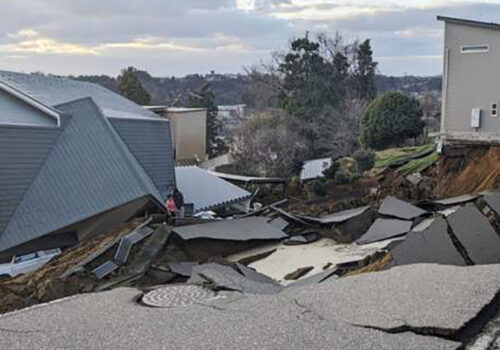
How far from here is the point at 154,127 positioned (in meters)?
22.7

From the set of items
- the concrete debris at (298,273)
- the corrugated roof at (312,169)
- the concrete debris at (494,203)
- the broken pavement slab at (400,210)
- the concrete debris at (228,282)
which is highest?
the concrete debris at (494,203)

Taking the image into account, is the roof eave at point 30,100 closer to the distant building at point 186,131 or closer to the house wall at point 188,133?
the distant building at point 186,131

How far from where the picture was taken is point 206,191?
23047mm

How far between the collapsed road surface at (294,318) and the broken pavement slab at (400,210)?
22.8ft

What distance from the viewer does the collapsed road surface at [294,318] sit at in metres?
4.98

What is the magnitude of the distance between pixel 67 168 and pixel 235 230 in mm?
6569

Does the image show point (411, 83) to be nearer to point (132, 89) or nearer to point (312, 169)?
point (132, 89)

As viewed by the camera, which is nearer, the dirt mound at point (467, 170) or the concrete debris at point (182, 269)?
the concrete debris at point (182, 269)

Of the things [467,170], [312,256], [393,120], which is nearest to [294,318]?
Answer: [312,256]

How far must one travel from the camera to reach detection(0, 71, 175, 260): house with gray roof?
16.2 metres

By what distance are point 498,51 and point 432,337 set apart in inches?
592

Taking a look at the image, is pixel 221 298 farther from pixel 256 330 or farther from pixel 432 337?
pixel 432 337

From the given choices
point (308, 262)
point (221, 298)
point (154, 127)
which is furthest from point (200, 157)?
point (221, 298)

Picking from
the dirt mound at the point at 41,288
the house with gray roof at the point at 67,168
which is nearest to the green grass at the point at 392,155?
the house with gray roof at the point at 67,168
